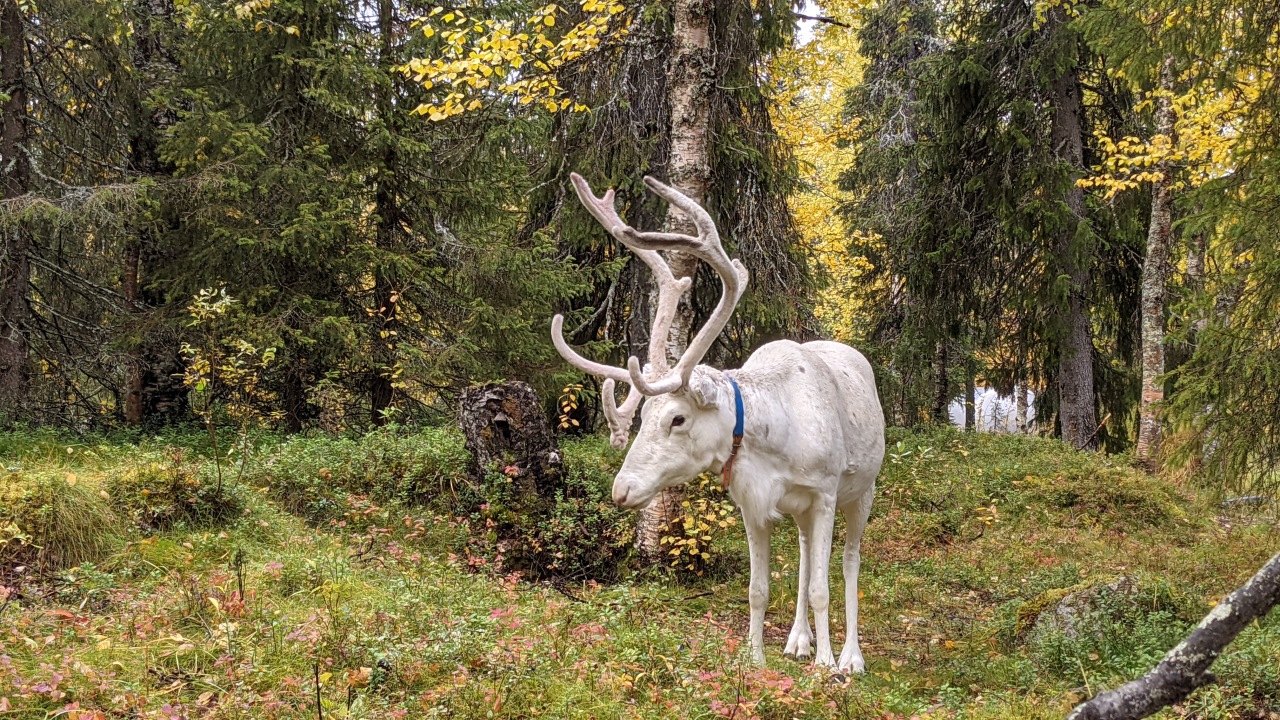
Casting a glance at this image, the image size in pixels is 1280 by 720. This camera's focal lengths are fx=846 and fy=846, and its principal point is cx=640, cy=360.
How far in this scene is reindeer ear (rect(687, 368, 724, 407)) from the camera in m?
5.14

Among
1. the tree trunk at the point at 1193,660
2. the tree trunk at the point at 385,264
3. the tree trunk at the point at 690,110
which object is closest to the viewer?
the tree trunk at the point at 1193,660

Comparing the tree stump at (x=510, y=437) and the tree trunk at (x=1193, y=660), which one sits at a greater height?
the tree trunk at (x=1193, y=660)

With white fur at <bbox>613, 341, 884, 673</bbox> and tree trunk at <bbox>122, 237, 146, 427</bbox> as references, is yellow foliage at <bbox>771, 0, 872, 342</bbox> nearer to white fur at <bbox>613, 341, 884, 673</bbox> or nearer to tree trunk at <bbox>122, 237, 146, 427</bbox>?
white fur at <bbox>613, 341, 884, 673</bbox>

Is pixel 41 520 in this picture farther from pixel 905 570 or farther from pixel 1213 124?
pixel 1213 124

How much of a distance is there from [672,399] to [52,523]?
445cm

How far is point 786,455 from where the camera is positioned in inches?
224

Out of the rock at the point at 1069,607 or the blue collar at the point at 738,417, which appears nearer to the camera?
the blue collar at the point at 738,417

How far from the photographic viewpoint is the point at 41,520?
5879mm

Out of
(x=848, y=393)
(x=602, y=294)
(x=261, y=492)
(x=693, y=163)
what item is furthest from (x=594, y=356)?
(x=848, y=393)

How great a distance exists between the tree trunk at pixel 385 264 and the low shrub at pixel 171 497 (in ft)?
12.6

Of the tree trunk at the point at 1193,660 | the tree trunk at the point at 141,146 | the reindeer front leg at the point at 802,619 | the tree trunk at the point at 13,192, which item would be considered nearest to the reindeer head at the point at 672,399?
the reindeer front leg at the point at 802,619

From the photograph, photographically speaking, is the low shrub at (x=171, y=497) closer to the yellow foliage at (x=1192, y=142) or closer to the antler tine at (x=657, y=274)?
the antler tine at (x=657, y=274)

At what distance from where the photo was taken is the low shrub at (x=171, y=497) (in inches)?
262

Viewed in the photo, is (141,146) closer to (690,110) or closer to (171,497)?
(171,497)
